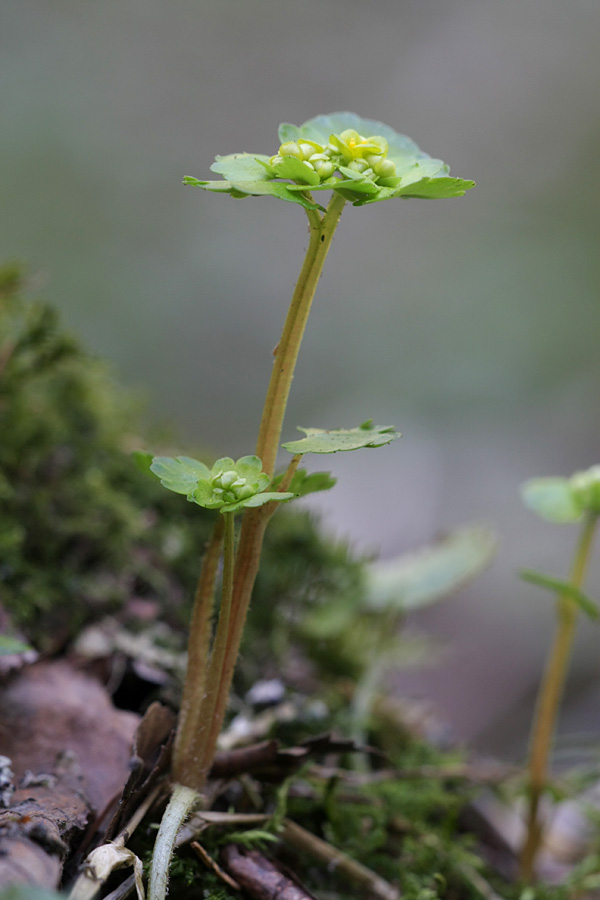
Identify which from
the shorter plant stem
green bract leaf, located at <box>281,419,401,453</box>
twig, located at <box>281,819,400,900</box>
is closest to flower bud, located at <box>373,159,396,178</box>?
green bract leaf, located at <box>281,419,401,453</box>

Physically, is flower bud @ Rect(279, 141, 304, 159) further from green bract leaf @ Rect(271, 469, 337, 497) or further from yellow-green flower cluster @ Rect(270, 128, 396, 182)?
green bract leaf @ Rect(271, 469, 337, 497)

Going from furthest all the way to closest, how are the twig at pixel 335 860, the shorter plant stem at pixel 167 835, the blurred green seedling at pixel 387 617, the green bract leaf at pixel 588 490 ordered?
1. the blurred green seedling at pixel 387 617
2. the green bract leaf at pixel 588 490
3. the twig at pixel 335 860
4. the shorter plant stem at pixel 167 835

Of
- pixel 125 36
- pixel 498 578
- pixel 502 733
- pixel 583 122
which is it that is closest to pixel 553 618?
pixel 498 578

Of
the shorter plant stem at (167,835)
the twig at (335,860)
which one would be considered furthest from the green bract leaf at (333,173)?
the twig at (335,860)

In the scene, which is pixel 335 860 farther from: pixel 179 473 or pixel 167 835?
pixel 179 473

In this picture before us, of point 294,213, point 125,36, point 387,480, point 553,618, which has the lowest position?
point 553,618

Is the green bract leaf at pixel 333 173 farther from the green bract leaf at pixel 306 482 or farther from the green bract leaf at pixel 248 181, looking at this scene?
the green bract leaf at pixel 306 482

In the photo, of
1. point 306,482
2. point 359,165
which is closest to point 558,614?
point 306,482

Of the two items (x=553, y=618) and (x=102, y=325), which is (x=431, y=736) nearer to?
(x=553, y=618)
